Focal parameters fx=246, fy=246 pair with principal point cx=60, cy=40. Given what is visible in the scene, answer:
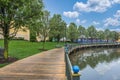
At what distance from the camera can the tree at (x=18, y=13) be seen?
817 inches

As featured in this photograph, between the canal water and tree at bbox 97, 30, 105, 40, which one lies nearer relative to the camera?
the canal water

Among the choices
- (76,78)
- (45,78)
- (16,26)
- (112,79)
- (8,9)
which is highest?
(8,9)

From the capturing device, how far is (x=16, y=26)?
2197 centimetres

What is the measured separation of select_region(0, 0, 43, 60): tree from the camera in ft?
68.1

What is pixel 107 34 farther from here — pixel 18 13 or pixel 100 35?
pixel 18 13

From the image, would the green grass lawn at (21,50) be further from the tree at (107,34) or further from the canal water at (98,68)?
the tree at (107,34)

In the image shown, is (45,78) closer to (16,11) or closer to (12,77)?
(12,77)

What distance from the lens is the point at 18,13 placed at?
69.7 feet

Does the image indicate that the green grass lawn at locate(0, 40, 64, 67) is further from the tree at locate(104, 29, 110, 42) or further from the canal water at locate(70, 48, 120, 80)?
the tree at locate(104, 29, 110, 42)

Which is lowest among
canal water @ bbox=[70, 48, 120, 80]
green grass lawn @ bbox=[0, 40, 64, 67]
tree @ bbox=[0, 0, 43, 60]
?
canal water @ bbox=[70, 48, 120, 80]

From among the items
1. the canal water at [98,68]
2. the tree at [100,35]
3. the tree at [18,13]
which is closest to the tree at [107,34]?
the tree at [100,35]

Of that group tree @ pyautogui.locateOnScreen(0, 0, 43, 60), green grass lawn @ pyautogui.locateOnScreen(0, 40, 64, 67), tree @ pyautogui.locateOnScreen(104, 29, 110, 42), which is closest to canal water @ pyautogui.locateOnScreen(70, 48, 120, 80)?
green grass lawn @ pyautogui.locateOnScreen(0, 40, 64, 67)

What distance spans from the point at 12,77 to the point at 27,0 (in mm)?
9665

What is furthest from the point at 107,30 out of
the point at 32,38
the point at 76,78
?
the point at 76,78
